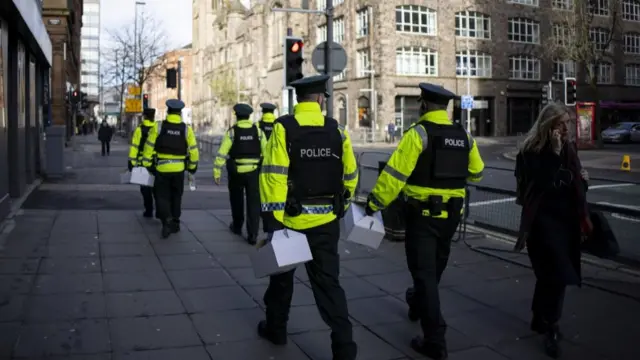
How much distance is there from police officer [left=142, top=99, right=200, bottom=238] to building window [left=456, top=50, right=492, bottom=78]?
4898 cm

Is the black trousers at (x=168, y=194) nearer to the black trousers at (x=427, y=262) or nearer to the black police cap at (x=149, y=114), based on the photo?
the black police cap at (x=149, y=114)

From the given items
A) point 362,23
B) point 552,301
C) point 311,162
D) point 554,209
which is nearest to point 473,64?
point 362,23

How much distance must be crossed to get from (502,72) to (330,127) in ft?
185

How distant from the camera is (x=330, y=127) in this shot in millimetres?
4625

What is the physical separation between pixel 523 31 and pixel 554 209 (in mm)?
58441

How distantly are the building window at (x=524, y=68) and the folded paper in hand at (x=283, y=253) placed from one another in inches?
2266

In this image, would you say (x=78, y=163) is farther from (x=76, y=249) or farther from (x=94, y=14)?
(x=94, y=14)

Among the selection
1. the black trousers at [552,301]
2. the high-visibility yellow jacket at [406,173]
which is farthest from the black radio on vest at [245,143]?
the black trousers at [552,301]

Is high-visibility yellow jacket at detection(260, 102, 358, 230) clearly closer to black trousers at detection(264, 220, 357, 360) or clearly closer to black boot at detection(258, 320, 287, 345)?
black trousers at detection(264, 220, 357, 360)

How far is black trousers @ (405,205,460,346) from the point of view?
186 inches

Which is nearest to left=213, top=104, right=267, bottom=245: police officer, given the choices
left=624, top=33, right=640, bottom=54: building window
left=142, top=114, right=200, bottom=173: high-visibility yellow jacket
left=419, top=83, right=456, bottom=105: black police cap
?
left=142, top=114, right=200, bottom=173: high-visibility yellow jacket

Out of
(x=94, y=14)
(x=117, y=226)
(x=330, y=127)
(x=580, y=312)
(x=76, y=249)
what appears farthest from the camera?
(x=94, y=14)

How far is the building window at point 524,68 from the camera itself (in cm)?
5866

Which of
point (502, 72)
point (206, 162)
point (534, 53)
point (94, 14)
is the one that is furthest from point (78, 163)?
point (94, 14)
